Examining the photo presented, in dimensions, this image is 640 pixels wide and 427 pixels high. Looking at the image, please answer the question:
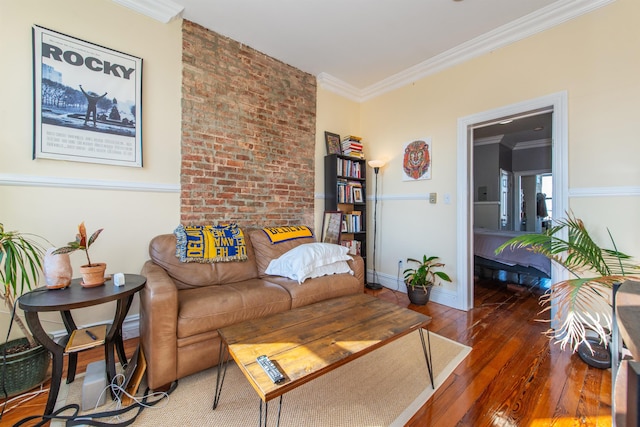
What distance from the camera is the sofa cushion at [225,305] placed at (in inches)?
61.5

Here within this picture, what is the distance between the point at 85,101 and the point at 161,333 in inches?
71.5

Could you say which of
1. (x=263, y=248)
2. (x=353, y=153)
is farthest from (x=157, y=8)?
(x=353, y=153)

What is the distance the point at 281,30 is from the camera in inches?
101

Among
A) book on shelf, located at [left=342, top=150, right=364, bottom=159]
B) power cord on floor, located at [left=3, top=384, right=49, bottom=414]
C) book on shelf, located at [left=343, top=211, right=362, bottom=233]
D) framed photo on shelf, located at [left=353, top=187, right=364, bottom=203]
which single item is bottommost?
power cord on floor, located at [left=3, top=384, right=49, bottom=414]

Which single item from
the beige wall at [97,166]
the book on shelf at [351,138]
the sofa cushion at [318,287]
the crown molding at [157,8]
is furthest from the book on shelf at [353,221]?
the crown molding at [157,8]

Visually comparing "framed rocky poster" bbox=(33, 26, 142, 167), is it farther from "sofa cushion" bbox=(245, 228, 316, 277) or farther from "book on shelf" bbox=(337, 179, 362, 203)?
"book on shelf" bbox=(337, 179, 362, 203)

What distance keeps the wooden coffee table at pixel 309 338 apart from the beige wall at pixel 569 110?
175cm

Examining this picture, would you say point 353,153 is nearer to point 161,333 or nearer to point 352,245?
point 352,245

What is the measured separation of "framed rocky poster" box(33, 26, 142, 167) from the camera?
1838mm

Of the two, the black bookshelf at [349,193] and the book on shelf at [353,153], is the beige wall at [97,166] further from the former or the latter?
the book on shelf at [353,153]

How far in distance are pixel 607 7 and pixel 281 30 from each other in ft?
8.77

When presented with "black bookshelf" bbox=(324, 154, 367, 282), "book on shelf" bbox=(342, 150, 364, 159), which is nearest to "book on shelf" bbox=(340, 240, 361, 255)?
"black bookshelf" bbox=(324, 154, 367, 282)

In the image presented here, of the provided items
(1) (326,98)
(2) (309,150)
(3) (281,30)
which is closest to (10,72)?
(3) (281,30)

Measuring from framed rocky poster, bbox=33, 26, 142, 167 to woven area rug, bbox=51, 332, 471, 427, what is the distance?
157 centimetres
